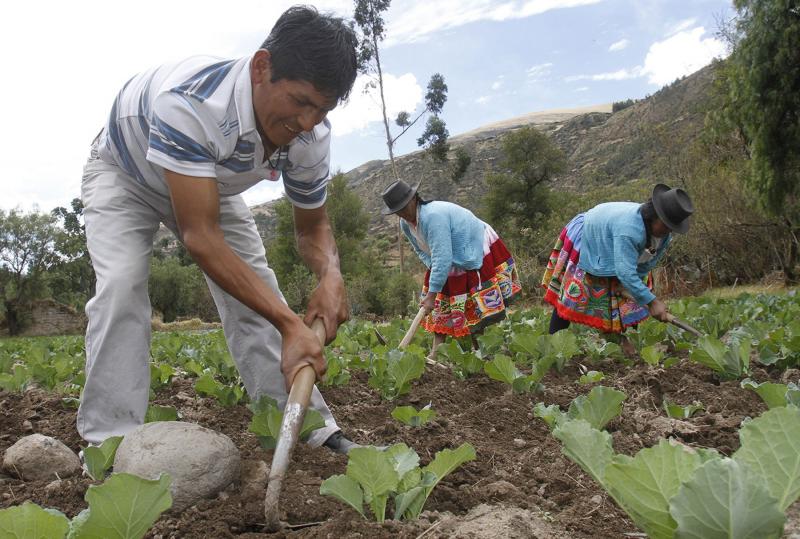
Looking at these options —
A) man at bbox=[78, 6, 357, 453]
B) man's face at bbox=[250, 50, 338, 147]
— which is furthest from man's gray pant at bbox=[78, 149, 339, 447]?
man's face at bbox=[250, 50, 338, 147]

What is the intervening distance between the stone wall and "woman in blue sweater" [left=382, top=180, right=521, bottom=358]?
116 feet

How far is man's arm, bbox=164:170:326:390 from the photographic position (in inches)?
82.3

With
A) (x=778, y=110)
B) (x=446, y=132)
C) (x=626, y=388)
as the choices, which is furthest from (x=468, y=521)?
(x=446, y=132)

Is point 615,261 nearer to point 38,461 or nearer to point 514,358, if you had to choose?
point 514,358

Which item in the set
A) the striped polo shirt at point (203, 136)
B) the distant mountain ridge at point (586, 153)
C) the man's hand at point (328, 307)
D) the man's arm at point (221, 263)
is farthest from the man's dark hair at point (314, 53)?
the distant mountain ridge at point (586, 153)

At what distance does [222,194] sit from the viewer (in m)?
2.70

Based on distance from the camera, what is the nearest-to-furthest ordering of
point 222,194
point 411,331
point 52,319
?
point 222,194 < point 411,331 < point 52,319

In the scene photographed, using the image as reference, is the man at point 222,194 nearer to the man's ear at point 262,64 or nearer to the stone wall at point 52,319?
the man's ear at point 262,64

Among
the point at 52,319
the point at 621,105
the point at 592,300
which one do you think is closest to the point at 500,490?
the point at 592,300

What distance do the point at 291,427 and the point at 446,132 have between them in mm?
42421

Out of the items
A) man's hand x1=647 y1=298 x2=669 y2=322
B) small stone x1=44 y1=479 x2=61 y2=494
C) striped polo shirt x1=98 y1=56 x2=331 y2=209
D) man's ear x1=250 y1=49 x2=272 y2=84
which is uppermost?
man's ear x1=250 y1=49 x2=272 y2=84

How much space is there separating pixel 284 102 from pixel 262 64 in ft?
0.51

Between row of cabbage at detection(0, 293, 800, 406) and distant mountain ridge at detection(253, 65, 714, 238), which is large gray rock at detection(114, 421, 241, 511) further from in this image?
distant mountain ridge at detection(253, 65, 714, 238)

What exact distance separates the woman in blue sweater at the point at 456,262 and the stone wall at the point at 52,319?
35.4m
